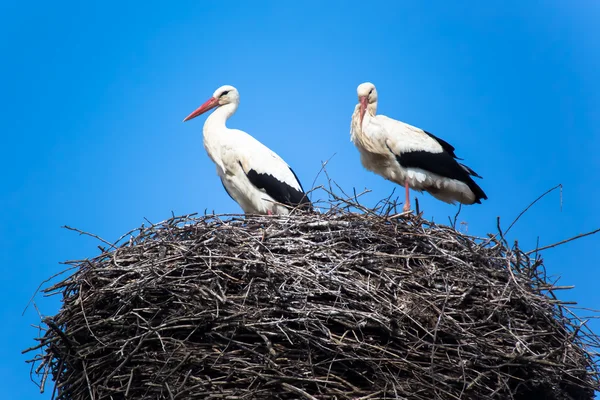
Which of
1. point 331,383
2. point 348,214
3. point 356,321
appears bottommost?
point 331,383

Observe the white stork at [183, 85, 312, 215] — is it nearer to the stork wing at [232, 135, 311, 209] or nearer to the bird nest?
the stork wing at [232, 135, 311, 209]

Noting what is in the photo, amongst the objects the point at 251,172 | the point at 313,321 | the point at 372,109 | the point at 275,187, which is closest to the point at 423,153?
the point at 372,109

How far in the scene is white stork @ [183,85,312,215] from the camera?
25.2ft

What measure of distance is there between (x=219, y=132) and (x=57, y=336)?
9.69 ft

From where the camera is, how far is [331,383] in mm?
5078

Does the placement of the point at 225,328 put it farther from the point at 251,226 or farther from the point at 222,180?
the point at 222,180

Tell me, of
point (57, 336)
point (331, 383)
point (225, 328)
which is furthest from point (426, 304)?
point (57, 336)

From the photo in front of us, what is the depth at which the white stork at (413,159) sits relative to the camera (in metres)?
7.96

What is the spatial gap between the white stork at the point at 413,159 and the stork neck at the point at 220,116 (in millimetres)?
1157

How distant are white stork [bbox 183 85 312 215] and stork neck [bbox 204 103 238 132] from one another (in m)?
0.01

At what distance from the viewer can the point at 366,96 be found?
27.6 ft

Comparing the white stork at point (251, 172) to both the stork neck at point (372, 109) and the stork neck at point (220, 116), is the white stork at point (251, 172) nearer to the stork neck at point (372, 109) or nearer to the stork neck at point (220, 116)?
the stork neck at point (220, 116)

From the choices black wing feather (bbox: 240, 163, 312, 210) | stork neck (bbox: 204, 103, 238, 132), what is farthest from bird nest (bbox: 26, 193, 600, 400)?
stork neck (bbox: 204, 103, 238, 132)

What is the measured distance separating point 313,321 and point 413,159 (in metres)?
3.09
